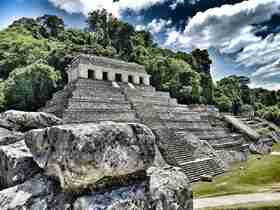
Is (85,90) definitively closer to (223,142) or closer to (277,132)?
(223,142)

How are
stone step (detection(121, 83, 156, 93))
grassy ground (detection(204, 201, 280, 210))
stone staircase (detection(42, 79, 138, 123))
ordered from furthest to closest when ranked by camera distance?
stone step (detection(121, 83, 156, 93)) → stone staircase (detection(42, 79, 138, 123)) → grassy ground (detection(204, 201, 280, 210))

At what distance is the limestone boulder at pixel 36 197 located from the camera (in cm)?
507

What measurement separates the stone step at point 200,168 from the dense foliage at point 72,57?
21969 mm

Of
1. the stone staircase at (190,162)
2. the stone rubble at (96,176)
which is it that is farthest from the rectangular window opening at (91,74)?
the stone rubble at (96,176)

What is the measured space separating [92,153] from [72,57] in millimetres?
35423

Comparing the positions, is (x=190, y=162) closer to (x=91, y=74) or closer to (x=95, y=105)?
(x=95, y=105)

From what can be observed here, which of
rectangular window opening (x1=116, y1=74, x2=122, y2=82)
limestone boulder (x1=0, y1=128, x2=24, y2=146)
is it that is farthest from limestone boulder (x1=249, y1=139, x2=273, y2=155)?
limestone boulder (x1=0, y1=128, x2=24, y2=146)

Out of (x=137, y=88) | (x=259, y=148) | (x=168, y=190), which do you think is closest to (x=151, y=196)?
(x=168, y=190)

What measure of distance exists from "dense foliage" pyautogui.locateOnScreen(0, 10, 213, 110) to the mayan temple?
19.6 ft

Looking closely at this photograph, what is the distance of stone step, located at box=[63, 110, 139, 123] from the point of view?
18.7m

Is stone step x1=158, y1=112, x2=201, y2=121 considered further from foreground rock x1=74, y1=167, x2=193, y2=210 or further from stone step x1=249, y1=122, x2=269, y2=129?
foreground rock x1=74, y1=167, x2=193, y2=210

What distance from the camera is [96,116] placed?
66.6 ft

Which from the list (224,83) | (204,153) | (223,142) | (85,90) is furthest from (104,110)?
(224,83)

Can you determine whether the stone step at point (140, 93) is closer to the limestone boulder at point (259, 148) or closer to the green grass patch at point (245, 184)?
the limestone boulder at point (259, 148)
